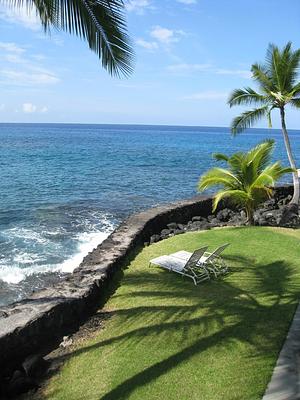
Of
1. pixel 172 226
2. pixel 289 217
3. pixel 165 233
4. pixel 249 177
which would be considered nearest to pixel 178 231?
pixel 165 233

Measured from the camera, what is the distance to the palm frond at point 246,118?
1783 centimetres

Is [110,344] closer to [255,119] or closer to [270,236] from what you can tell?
[270,236]

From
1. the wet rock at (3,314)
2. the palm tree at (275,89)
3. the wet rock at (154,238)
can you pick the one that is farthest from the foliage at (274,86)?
the wet rock at (3,314)

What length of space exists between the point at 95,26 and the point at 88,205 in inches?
719

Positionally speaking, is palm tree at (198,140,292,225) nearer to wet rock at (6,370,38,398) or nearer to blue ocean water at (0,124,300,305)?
blue ocean water at (0,124,300,305)

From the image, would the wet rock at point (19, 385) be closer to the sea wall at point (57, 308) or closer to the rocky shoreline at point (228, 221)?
the sea wall at point (57, 308)

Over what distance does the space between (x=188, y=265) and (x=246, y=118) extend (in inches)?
386

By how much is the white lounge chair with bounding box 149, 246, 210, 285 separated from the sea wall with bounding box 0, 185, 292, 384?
126 centimetres

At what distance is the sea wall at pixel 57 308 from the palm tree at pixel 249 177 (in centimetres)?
406

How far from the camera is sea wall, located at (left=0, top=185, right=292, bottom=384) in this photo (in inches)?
280

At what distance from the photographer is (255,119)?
18.0 metres

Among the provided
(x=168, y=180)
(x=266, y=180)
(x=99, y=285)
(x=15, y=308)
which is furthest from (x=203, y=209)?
(x=168, y=180)

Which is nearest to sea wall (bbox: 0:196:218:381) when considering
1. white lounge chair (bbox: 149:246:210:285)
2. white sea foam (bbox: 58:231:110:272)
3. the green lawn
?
the green lawn

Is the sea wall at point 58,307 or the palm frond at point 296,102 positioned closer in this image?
the sea wall at point 58,307
